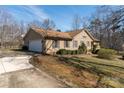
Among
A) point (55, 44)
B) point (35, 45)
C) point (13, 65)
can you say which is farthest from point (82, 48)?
point (13, 65)

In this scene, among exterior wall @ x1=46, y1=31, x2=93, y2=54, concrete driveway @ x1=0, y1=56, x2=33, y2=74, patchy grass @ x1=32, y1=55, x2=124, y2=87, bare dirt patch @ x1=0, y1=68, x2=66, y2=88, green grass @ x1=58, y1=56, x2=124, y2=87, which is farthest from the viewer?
exterior wall @ x1=46, y1=31, x2=93, y2=54

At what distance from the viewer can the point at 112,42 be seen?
137 feet

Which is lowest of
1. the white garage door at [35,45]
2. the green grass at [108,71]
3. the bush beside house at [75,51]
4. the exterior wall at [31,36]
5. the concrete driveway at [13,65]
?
the green grass at [108,71]

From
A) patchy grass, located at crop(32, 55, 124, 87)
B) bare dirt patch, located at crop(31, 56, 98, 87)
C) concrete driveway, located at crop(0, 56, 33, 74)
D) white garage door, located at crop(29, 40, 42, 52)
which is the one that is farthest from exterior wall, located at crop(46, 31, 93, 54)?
bare dirt patch, located at crop(31, 56, 98, 87)

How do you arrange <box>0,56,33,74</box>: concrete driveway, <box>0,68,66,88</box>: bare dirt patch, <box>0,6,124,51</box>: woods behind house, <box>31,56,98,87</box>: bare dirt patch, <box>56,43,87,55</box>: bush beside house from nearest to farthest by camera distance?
<box>0,68,66,88</box>: bare dirt patch, <box>31,56,98,87</box>: bare dirt patch, <box>0,56,33,74</box>: concrete driveway, <box>56,43,87,55</box>: bush beside house, <box>0,6,124,51</box>: woods behind house

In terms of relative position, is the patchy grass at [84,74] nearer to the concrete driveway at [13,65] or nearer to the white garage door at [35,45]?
the concrete driveway at [13,65]

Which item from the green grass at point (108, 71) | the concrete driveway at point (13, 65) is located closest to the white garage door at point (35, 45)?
the green grass at point (108, 71)

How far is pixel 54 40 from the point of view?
23875 mm

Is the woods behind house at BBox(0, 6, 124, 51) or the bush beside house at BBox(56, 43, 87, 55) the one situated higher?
the woods behind house at BBox(0, 6, 124, 51)

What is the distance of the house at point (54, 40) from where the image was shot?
23.4 meters

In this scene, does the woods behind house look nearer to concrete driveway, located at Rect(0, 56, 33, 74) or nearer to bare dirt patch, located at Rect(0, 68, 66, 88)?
concrete driveway, located at Rect(0, 56, 33, 74)

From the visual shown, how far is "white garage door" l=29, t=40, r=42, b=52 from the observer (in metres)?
24.1
